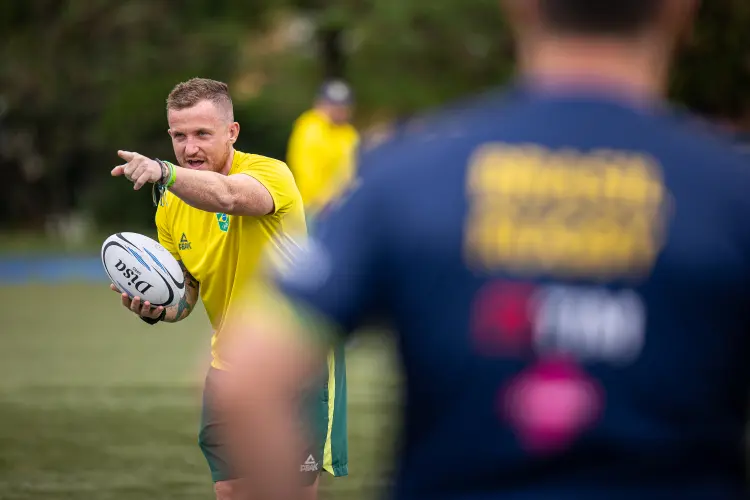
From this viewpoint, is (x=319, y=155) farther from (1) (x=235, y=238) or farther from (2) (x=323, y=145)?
(1) (x=235, y=238)

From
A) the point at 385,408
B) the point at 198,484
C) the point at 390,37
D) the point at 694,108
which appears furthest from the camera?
the point at 390,37

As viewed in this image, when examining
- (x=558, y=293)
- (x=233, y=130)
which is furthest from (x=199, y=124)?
(x=558, y=293)

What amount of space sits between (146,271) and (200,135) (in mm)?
609

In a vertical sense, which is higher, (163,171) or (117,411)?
(163,171)

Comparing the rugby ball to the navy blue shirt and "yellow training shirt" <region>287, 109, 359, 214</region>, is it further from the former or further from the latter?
"yellow training shirt" <region>287, 109, 359, 214</region>

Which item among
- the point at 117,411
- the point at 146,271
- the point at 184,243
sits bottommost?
the point at 117,411

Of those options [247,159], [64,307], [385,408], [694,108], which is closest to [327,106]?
[64,307]

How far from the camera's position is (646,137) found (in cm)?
212

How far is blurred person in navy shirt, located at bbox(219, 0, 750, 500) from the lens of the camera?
2068 mm

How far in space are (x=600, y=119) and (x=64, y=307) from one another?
17377mm

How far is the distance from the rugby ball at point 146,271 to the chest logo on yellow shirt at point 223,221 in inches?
10.9

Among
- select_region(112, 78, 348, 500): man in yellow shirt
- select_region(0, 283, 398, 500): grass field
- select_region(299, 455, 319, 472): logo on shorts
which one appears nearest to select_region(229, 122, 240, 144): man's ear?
select_region(112, 78, 348, 500): man in yellow shirt

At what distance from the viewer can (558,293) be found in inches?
81.3

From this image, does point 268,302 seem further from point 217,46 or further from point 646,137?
point 217,46
